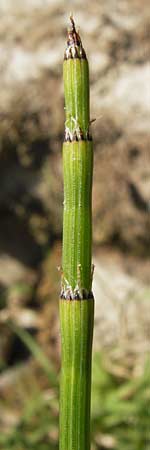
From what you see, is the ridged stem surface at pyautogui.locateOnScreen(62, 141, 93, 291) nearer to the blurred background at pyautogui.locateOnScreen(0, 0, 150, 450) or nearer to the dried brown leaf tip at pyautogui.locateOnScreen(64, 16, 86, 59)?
the dried brown leaf tip at pyautogui.locateOnScreen(64, 16, 86, 59)

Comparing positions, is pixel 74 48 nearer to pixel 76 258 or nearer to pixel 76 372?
pixel 76 258

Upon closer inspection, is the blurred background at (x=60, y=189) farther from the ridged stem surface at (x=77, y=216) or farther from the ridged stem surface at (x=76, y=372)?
the ridged stem surface at (x=77, y=216)

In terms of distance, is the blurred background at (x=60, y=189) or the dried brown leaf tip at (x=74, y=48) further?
the blurred background at (x=60, y=189)

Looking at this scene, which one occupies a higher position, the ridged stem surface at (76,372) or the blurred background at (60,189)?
the blurred background at (60,189)

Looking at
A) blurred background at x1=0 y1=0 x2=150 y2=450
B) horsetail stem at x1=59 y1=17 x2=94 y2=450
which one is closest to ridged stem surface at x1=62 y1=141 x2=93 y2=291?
horsetail stem at x1=59 y1=17 x2=94 y2=450

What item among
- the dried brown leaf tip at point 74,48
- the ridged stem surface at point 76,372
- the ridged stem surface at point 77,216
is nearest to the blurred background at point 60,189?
the ridged stem surface at point 76,372

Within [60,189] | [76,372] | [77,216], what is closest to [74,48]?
[77,216]

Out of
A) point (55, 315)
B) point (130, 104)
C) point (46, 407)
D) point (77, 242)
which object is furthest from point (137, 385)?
point (77, 242)

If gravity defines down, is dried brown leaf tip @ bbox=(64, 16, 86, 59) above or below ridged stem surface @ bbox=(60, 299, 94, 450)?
above
